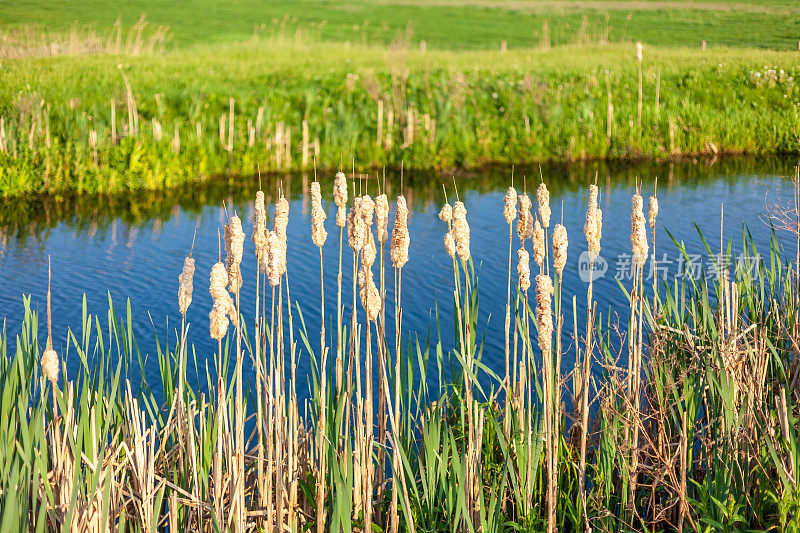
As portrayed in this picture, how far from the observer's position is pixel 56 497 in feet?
13.1

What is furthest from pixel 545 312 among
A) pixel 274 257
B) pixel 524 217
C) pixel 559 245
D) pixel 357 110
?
pixel 357 110

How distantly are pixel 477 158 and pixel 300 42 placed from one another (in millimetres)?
18725

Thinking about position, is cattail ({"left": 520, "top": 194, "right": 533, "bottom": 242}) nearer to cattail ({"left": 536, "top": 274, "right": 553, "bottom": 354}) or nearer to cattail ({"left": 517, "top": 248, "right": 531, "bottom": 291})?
cattail ({"left": 517, "top": 248, "right": 531, "bottom": 291})

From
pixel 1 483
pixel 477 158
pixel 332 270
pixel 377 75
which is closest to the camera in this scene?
pixel 1 483

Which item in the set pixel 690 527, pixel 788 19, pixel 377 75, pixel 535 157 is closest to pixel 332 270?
pixel 690 527

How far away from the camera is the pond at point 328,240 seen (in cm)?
924

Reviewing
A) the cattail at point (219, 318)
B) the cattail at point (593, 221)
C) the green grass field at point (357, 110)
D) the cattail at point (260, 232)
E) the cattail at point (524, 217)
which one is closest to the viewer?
the cattail at point (219, 318)

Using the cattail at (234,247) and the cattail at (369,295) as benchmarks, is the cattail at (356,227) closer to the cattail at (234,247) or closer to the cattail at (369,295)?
the cattail at (369,295)

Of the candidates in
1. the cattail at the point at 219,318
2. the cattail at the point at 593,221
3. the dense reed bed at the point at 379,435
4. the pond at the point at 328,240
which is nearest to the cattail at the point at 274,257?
the dense reed bed at the point at 379,435

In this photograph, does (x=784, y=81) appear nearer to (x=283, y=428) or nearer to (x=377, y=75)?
(x=377, y=75)

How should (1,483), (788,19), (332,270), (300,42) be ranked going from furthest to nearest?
(788,19) → (300,42) → (332,270) → (1,483)

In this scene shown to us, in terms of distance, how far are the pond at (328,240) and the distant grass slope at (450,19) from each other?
2367 cm

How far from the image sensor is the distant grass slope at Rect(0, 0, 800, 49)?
146 ft

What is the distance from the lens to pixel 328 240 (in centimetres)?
1216
